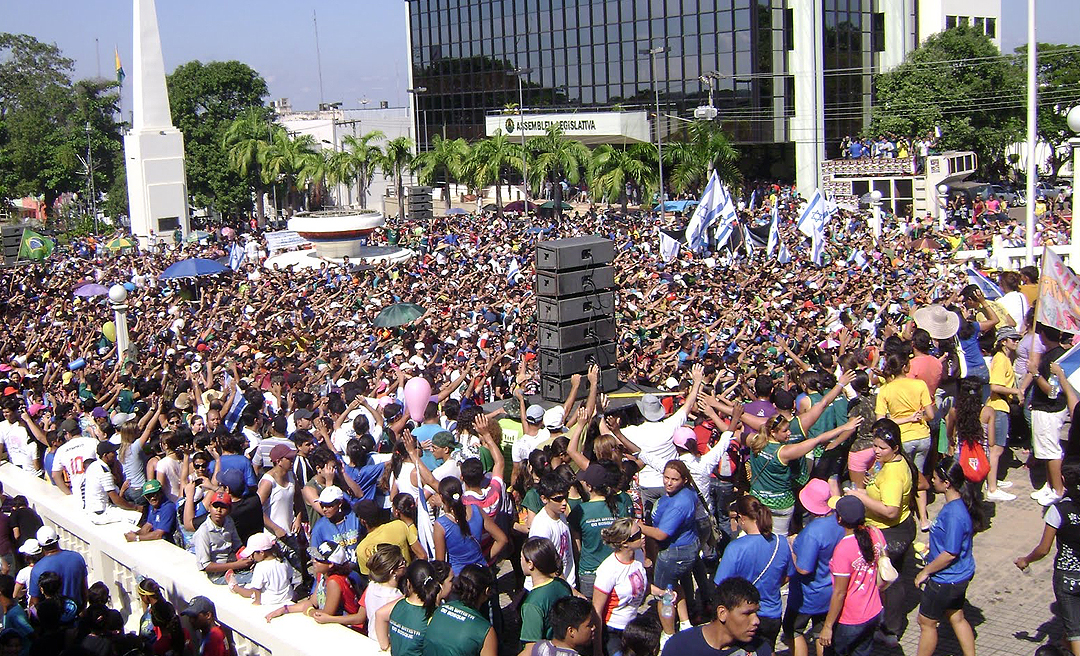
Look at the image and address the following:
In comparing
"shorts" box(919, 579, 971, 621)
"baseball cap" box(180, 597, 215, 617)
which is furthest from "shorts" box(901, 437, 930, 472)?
"baseball cap" box(180, 597, 215, 617)

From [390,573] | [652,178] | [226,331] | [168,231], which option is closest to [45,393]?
[226,331]

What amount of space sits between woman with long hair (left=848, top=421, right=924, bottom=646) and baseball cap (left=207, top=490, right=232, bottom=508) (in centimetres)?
386

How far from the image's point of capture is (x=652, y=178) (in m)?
40.9

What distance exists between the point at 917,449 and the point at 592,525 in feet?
9.95

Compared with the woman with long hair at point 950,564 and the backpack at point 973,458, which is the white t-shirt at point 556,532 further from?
the backpack at point 973,458

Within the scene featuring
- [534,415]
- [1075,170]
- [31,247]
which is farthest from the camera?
[31,247]

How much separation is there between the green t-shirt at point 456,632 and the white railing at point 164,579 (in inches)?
26.0

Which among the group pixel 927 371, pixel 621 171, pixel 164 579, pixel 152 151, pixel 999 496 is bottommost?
pixel 999 496

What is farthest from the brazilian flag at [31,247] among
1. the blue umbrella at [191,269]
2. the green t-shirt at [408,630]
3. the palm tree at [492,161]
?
the green t-shirt at [408,630]

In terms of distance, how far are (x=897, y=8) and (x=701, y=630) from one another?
53064mm

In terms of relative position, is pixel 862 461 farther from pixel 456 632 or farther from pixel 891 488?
pixel 456 632

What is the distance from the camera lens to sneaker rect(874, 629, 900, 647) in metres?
6.93

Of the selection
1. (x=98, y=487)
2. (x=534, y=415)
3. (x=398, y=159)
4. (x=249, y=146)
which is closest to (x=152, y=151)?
(x=249, y=146)

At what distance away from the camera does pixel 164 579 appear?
714cm
